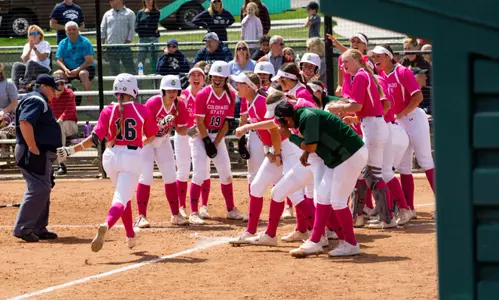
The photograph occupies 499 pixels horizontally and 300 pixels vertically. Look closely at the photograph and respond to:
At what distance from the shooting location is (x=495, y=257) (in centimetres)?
391

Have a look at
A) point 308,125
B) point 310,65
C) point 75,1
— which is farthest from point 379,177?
point 75,1

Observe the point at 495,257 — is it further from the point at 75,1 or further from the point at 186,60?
the point at 75,1

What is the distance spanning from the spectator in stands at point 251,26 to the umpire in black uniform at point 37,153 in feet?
24.8

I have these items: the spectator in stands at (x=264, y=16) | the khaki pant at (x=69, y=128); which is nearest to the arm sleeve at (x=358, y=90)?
the khaki pant at (x=69, y=128)

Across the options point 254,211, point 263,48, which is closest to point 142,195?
point 254,211

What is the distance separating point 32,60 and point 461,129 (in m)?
14.5

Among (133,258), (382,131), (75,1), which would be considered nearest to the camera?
(133,258)

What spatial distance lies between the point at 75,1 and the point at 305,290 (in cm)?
1472

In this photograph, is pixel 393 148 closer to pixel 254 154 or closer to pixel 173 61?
pixel 254 154

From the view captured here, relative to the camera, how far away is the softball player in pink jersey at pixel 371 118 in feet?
32.3

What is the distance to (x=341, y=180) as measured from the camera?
8.59 metres

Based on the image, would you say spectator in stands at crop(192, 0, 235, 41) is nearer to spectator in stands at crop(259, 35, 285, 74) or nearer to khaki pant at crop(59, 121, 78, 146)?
spectator in stands at crop(259, 35, 285, 74)

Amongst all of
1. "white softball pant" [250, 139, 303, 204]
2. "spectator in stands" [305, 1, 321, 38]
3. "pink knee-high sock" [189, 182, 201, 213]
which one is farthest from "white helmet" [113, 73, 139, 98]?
"spectator in stands" [305, 1, 321, 38]

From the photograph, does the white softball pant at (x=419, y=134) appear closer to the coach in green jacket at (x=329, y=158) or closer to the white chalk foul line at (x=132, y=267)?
the coach in green jacket at (x=329, y=158)
